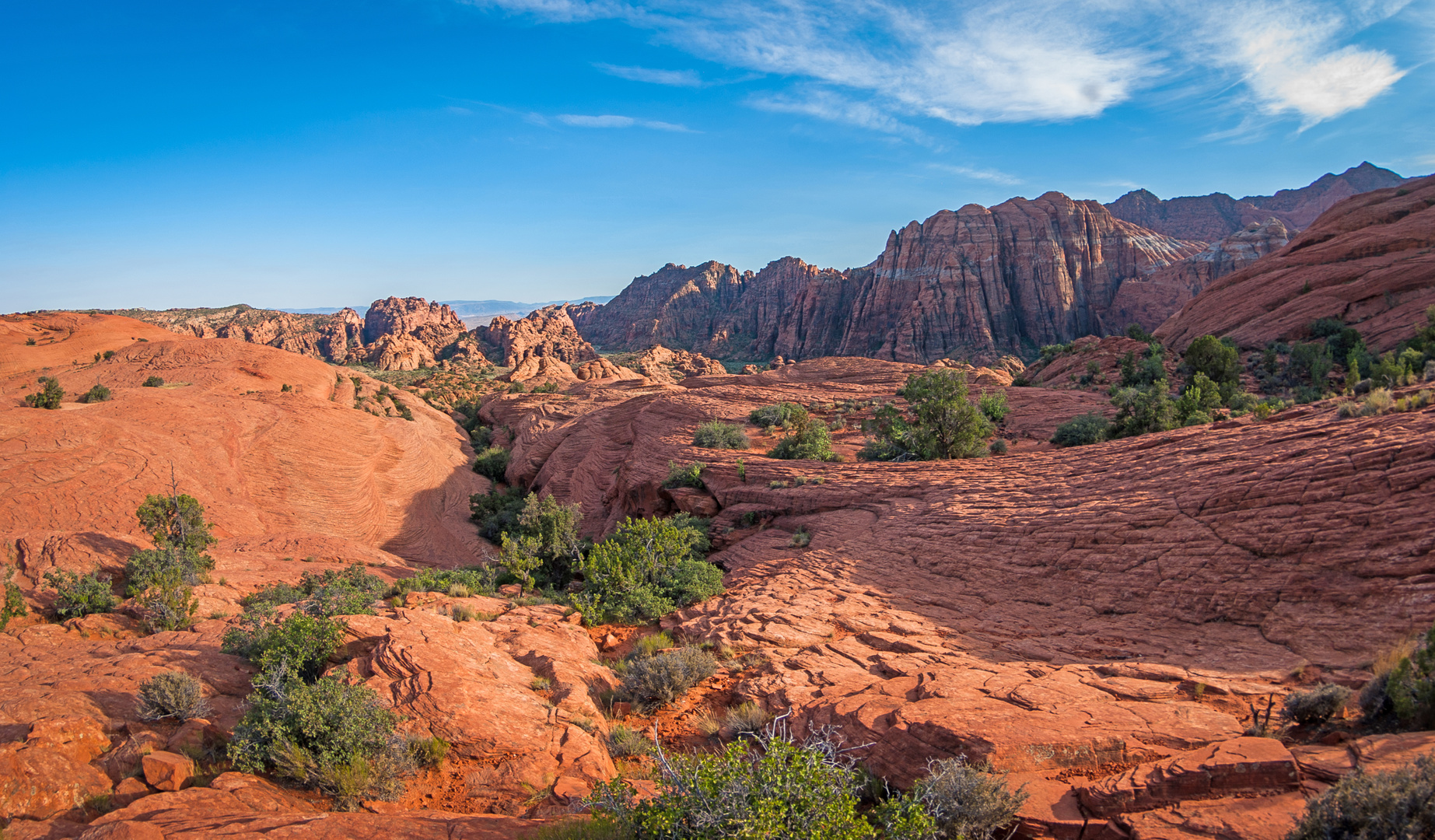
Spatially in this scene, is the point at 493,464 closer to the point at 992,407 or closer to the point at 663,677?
the point at 992,407

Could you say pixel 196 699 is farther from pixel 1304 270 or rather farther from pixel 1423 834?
pixel 1304 270

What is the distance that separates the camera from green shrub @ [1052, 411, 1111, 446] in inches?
681

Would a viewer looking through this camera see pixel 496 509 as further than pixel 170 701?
Yes

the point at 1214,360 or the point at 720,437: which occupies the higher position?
the point at 1214,360

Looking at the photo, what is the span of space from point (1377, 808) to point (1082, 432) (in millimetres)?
15959

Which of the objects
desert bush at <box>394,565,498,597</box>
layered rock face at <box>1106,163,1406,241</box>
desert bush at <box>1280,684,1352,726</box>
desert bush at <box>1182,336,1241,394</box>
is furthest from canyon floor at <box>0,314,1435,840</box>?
layered rock face at <box>1106,163,1406,241</box>

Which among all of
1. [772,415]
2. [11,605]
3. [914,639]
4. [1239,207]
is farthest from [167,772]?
[1239,207]

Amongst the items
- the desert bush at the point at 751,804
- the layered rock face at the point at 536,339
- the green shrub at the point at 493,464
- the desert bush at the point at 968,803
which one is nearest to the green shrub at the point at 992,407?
the desert bush at the point at 968,803

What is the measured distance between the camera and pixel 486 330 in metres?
102

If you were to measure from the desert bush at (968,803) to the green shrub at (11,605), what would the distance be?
16.1 meters

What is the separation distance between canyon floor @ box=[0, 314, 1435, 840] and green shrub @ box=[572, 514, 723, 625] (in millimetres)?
479

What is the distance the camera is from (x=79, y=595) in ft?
38.7

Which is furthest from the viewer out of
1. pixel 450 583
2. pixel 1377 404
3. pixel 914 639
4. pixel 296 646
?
pixel 450 583

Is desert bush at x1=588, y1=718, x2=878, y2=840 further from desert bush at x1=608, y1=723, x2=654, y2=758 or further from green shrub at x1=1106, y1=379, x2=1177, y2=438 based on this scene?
green shrub at x1=1106, y1=379, x2=1177, y2=438
